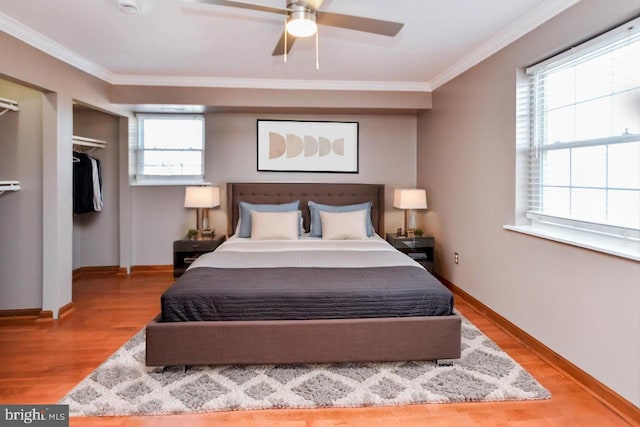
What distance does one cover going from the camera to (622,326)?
2.06 m

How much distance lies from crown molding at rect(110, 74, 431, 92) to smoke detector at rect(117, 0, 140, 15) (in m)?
1.73

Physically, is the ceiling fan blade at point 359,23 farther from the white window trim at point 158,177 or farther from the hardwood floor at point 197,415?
the white window trim at point 158,177

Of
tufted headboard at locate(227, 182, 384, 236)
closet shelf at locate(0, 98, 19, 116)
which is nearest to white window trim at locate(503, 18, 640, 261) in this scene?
tufted headboard at locate(227, 182, 384, 236)

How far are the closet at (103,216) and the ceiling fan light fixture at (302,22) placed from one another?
367cm

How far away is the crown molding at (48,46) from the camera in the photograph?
2.85 meters

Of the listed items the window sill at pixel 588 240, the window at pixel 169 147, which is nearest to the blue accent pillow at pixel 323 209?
the window at pixel 169 147

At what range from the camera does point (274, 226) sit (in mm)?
4207

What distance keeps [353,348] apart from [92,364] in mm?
1795

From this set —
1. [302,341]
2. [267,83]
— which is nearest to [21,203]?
[267,83]

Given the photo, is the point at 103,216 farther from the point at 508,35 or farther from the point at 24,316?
the point at 508,35

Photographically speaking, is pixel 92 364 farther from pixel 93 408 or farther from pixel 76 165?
pixel 76 165

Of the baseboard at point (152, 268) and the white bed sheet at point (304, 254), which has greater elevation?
the white bed sheet at point (304, 254)

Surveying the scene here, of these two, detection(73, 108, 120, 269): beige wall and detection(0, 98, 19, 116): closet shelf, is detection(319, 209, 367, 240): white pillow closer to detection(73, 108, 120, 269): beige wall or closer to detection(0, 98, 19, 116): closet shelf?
detection(73, 108, 120, 269): beige wall

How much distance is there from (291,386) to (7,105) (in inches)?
131
